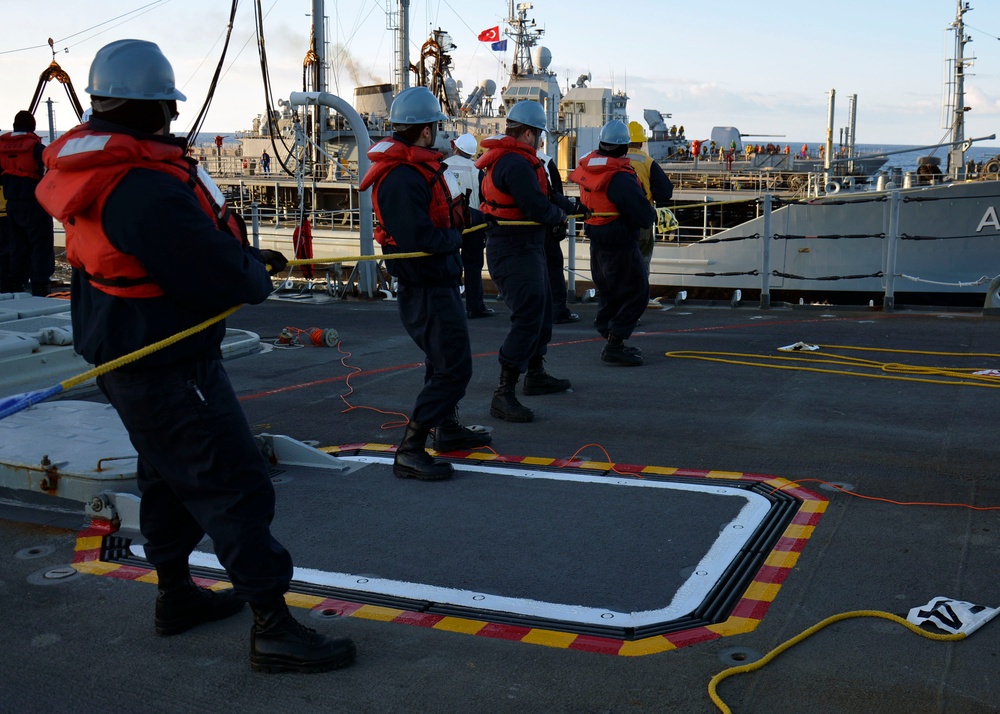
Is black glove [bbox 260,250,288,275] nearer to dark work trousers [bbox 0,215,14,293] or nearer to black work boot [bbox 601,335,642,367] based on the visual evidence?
black work boot [bbox 601,335,642,367]

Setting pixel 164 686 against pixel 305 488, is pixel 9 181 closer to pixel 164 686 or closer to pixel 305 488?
pixel 305 488

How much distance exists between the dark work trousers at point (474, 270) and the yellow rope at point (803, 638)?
7207 mm

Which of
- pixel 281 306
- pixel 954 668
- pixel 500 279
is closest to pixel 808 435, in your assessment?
pixel 500 279

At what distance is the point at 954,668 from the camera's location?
8.55 feet

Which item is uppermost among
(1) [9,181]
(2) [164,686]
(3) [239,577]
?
(1) [9,181]

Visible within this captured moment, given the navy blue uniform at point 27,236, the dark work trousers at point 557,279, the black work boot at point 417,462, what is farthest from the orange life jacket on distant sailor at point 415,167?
the navy blue uniform at point 27,236

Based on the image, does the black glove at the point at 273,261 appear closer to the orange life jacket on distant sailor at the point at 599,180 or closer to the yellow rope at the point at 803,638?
the yellow rope at the point at 803,638

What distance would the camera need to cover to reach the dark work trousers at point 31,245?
9.58 metres

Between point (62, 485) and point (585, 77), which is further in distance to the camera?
point (585, 77)

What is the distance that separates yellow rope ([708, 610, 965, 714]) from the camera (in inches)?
98.3

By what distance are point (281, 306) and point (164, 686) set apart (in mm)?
8565

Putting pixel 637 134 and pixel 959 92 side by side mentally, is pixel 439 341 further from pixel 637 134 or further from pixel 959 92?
pixel 959 92

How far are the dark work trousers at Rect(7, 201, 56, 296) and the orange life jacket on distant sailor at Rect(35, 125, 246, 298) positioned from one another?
7752mm

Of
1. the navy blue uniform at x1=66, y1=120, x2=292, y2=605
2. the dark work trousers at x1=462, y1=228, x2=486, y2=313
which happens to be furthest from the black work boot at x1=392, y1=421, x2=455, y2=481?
the dark work trousers at x1=462, y1=228, x2=486, y2=313
